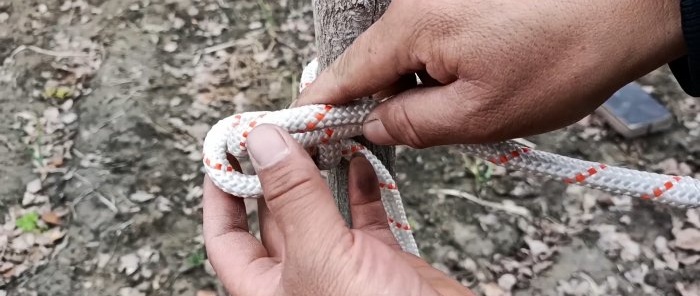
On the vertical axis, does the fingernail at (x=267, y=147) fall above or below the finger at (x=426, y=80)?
below

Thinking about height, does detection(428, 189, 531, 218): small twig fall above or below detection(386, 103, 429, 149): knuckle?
below

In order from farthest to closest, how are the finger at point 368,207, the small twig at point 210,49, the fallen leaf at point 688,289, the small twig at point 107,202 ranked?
1. the small twig at point 210,49
2. the small twig at point 107,202
3. the fallen leaf at point 688,289
4. the finger at point 368,207

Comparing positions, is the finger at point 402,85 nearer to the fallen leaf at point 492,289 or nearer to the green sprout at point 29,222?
the fallen leaf at point 492,289

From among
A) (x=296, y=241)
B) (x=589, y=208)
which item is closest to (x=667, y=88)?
(x=589, y=208)

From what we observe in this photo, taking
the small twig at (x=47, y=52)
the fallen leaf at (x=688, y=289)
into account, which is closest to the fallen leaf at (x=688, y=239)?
the fallen leaf at (x=688, y=289)

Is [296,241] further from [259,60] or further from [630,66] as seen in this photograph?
[259,60]

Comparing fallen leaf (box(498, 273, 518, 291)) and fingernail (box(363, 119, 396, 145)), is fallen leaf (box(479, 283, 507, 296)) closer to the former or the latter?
fallen leaf (box(498, 273, 518, 291))

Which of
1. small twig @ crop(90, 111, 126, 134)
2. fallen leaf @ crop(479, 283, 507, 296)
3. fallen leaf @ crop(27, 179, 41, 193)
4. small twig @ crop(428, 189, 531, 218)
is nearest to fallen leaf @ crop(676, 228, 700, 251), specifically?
small twig @ crop(428, 189, 531, 218)
